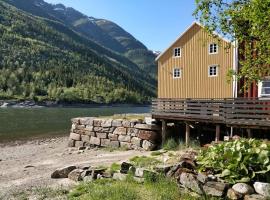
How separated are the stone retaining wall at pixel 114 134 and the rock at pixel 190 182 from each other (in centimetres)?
1472

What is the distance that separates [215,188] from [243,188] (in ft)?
2.85

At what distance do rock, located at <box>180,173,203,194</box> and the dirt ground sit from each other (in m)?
5.46

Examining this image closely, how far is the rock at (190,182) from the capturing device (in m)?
12.6

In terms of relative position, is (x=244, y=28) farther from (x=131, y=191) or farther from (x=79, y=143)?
(x=79, y=143)

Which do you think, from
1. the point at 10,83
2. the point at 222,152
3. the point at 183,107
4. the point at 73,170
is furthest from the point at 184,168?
the point at 10,83

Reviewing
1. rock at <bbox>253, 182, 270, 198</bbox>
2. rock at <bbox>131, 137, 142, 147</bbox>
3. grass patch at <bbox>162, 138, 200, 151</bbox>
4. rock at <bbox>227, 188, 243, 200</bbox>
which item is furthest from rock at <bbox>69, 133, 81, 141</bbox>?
rock at <bbox>253, 182, 270, 198</bbox>

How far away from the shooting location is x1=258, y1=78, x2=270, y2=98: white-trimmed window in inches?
1116

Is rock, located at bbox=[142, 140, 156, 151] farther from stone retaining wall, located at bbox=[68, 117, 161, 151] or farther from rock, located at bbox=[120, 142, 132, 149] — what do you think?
rock, located at bbox=[120, 142, 132, 149]

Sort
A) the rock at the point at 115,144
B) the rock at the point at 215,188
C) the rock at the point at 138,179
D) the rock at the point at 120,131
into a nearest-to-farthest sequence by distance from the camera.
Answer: the rock at the point at 215,188 < the rock at the point at 138,179 < the rock at the point at 120,131 < the rock at the point at 115,144

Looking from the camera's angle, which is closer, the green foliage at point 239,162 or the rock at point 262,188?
the rock at point 262,188

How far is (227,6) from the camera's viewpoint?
63.9ft

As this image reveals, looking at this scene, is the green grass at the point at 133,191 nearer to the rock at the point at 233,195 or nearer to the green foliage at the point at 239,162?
the rock at the point at 233,195

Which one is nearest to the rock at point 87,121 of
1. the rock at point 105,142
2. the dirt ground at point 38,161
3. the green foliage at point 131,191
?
the rock at point 105,142

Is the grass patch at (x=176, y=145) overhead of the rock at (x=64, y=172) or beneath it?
overhead
